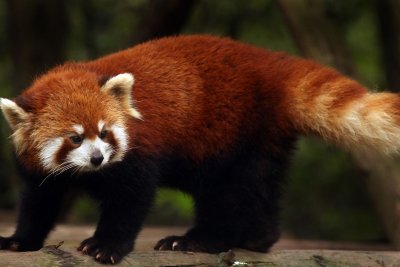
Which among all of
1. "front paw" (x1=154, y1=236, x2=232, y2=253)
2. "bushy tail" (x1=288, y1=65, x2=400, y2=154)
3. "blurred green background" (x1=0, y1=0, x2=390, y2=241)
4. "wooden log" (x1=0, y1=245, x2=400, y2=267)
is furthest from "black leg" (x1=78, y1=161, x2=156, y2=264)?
"blurred green background" (x1=0, y1=0, x2=390, y2=241)

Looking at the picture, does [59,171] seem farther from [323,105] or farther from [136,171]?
[323,105]

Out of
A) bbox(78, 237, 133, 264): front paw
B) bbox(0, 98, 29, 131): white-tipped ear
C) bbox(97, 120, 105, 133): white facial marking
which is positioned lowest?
bbox(78, 237, 133, 264): front paw

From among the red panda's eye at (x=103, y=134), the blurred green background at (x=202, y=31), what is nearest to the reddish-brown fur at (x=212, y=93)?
the red panda's eye at (x=103, y=134)

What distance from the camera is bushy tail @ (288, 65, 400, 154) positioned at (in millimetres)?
4320

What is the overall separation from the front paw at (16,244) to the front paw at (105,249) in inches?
19.6

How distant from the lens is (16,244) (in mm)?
4512

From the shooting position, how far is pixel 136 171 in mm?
4266

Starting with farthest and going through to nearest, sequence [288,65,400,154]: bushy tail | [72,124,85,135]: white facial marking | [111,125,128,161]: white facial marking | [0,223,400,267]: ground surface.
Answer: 1. [288,65,400,154]: bushy tail
2. [111,125,128,161]: white facial marking
3. [72,124,85,135]: white facial marking
4. [0,223,400,267]: ground surface

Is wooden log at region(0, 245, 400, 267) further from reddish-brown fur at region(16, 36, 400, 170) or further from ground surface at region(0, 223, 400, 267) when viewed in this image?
reddish-brown fur at region(16, 36, 400, 170)

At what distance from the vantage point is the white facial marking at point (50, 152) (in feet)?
13.5

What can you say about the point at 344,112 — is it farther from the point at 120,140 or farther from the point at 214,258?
the point at 120,140

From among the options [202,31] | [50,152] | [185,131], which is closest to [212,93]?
[185,131]

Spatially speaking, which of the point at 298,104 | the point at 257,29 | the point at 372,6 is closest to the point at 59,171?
the point at 298,104

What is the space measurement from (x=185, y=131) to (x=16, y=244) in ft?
3.59
